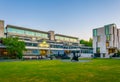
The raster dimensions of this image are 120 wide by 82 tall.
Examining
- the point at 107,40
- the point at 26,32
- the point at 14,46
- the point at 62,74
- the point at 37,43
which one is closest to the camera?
the point at 62,74

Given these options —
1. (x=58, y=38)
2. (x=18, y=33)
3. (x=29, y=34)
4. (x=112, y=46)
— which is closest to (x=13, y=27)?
(x=18, y=33)

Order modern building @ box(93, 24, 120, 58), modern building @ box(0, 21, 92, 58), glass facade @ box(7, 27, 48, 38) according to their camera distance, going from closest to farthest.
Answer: modern building @ box(93, 24, 120, 58), modern building @ box(0, 21, 92, 58), glass facade @ box(7, 27, 48, 38)

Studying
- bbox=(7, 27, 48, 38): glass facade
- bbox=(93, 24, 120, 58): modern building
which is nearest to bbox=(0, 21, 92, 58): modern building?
bbox=(7, 27, 48, 38): glass facade

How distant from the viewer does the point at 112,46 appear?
212 feet

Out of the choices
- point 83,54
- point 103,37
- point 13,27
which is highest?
point 13,27

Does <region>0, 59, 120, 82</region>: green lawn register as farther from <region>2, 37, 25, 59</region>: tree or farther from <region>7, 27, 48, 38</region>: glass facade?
<region>7, 27, 48, 38</region>: glass facade

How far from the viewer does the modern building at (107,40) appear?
212 feet

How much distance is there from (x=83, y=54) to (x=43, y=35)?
26187 millimetres

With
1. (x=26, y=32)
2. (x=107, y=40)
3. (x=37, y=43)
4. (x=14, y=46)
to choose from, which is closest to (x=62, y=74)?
(x=14, y=46)

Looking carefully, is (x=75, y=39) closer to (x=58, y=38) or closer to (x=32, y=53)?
(x=58, y=38)

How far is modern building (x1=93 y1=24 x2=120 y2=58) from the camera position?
64.8 meters

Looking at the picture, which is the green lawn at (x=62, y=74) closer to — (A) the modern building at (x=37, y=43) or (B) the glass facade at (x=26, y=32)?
(A) the modern building at (x=37, y=43)

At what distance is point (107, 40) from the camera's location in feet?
218

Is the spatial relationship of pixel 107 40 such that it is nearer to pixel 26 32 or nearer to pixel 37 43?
pixel 37 43
